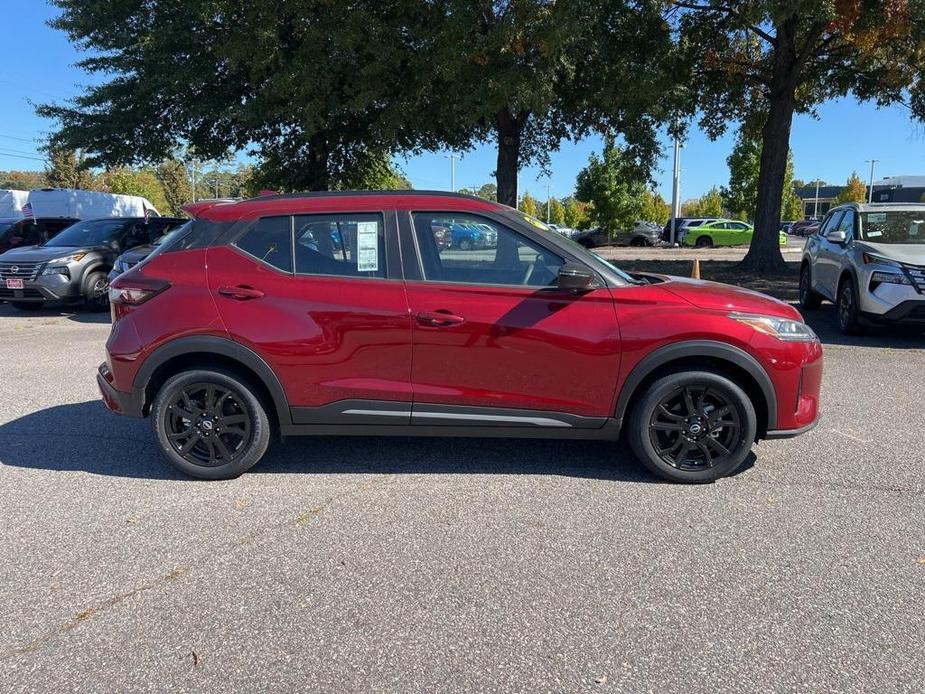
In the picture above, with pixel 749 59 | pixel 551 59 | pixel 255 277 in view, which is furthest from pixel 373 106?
pixel 255 277

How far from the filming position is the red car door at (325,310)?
13.3 ft

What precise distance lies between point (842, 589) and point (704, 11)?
52.5ft

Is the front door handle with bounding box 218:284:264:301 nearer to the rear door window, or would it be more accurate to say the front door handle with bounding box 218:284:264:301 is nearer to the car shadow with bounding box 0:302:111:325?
the rear door window

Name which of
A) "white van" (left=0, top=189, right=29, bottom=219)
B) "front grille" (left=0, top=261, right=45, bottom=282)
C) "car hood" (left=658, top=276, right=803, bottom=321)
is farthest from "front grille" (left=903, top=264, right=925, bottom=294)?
"white van" (left=0, top=189, right=29, bottom=219)

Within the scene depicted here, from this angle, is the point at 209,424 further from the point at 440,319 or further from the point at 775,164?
the point at 775,164

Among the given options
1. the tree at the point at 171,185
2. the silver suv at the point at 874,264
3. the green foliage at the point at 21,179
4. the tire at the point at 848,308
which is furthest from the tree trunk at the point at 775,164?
the green foliage at the point at 21,179

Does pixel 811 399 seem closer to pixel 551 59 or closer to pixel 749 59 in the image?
pixel 551 59

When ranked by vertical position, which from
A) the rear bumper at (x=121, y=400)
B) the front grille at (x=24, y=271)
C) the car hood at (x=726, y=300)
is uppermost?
the car hood at (x=726, y=300)

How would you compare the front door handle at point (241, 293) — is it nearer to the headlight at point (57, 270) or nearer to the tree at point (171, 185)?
the headlight at point (57, 270)

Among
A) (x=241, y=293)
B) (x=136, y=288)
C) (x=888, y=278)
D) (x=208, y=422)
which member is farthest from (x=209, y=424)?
(x=888, y=278)

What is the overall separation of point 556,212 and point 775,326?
86467 mm

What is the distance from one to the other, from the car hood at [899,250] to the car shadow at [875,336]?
39.6 inches

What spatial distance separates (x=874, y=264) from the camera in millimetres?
8289

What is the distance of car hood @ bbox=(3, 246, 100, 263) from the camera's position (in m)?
11.1
